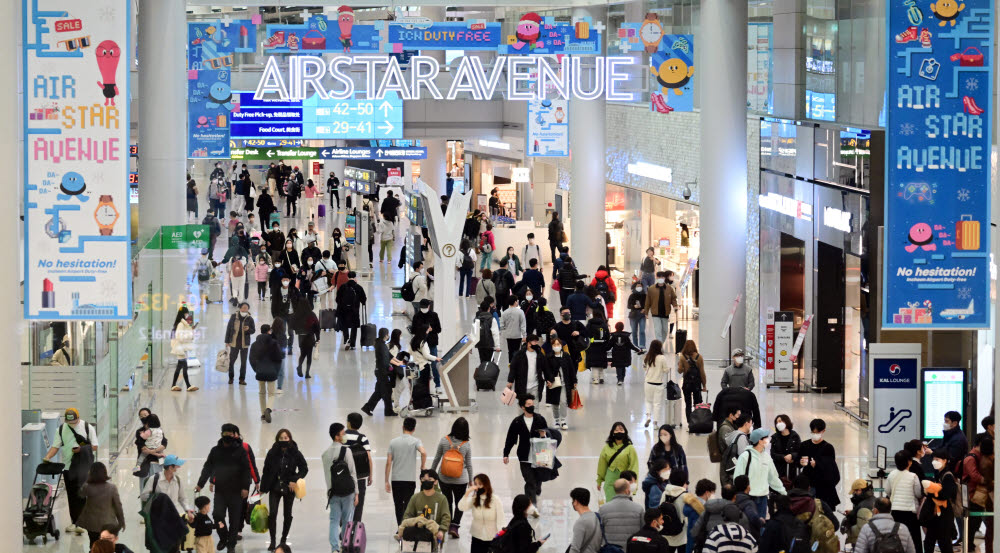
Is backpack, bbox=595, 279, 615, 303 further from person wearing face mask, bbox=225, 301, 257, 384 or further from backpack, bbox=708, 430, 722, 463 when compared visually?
backpack, bbox=708, 430, 722, 463

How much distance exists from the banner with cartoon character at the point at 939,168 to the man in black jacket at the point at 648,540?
2.82m

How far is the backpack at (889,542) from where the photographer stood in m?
11.3

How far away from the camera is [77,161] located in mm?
11766

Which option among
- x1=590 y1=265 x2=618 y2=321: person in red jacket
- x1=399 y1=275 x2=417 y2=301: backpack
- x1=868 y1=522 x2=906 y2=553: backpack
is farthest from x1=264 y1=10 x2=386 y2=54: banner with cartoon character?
x1=868 y1=522 x2=906 y2=553: backpack

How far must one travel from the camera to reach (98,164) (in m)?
11.8

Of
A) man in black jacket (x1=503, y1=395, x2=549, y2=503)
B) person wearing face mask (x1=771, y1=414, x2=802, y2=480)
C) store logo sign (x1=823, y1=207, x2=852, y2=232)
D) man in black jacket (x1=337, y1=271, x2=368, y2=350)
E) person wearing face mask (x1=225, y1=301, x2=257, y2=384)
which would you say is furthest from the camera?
man in black jacket (x1=337, y1=271, x2=368, y2=350)

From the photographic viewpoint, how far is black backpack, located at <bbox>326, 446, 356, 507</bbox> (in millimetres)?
13156

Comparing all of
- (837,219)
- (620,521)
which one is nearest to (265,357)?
(837,219)

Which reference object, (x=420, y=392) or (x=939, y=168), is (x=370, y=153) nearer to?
(x=420, y=392)

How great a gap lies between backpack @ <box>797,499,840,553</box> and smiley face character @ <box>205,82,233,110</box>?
54.9 feet

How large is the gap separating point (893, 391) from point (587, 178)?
16.9m

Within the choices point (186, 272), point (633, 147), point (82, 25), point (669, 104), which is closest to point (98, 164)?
point (82, 25)

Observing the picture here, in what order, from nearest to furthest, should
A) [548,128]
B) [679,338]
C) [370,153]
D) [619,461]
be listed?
[619,461]
[679,338]
[548,128]
[370,153]

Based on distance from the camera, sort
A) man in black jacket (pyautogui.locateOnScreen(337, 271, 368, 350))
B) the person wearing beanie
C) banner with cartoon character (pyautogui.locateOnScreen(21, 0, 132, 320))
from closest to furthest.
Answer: banner with cartoon character (pyautogui.locateOnScreen(21, 0, 132, 320)), the person wearing beanie, man in black jacket (pyautogui.locateOnScreen(337, 271, 368, 350))
